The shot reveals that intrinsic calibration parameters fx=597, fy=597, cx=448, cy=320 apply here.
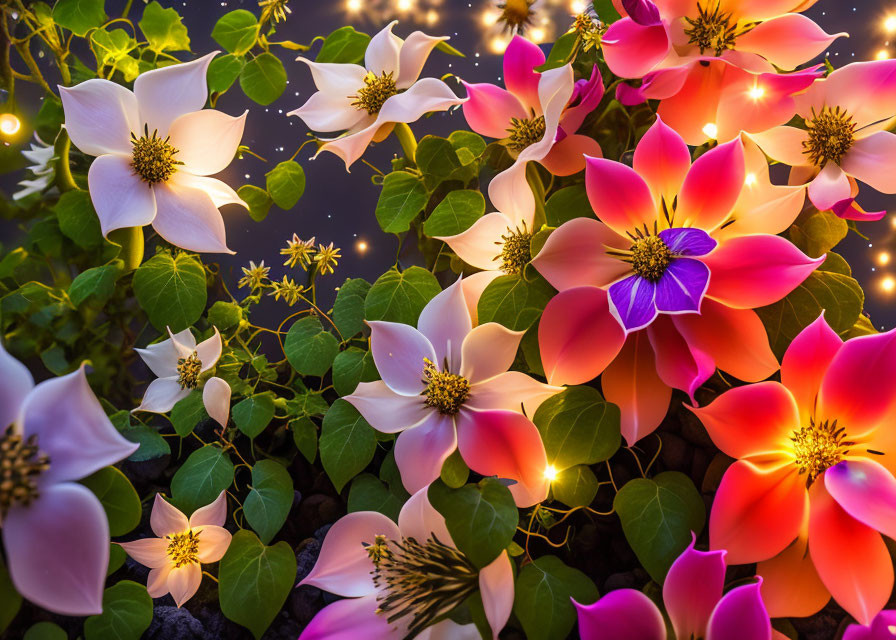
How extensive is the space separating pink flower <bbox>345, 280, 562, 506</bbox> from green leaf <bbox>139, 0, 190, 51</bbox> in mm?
371

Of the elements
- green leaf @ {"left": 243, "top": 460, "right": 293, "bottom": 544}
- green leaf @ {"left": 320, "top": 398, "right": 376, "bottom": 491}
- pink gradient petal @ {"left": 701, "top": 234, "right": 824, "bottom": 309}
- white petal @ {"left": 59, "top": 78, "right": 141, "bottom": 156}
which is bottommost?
green leaf @ {"left": 243, "top": 460, "right": 293, "bottom": 544}

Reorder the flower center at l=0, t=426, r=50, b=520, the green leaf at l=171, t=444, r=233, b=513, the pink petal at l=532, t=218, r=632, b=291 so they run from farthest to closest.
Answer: the green leaf at l=171, t=444, r=233, b=513 < the pink petal at l=532, t=218, r=632, b=291 < the flower center at l=0, t=426, r=50, b=520

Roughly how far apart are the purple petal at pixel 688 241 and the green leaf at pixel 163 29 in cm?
49

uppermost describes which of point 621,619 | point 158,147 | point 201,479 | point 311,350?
point 158,147

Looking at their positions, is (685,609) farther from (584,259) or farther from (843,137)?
(843,137)

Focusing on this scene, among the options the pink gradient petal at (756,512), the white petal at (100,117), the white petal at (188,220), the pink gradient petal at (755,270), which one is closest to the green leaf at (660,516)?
the pink gradient petal at (756,512)

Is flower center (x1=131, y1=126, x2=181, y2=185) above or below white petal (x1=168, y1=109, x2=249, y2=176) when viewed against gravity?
below

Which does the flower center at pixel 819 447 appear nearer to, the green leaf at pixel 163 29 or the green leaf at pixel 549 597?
the green leaf at pixel 549 597

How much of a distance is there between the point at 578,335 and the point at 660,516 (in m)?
0.14

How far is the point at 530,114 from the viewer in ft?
1.58

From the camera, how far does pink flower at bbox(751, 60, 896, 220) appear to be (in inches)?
16.7

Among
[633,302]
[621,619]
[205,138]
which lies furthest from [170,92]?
[621,619]

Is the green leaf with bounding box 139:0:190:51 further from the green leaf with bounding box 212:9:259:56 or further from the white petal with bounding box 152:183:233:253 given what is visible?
the white petal with bounding box 152:183:233:253

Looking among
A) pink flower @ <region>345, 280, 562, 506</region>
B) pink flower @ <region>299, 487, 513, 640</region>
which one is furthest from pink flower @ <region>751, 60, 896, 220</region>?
pink flower @ <region>299, 487, 513, 640</region>
